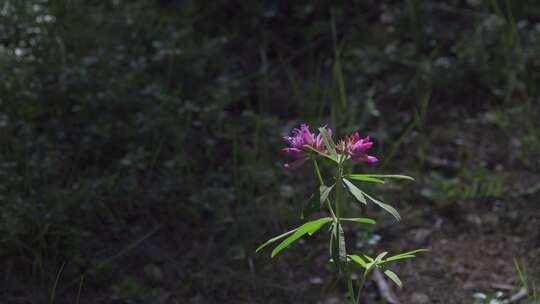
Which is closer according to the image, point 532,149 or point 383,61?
point 532,149

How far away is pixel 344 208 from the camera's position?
2631mm

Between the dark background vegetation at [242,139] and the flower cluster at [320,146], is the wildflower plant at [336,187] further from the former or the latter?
the dark background vegetation at [242,139]

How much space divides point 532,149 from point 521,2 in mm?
1053

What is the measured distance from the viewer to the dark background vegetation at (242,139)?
2.40 m

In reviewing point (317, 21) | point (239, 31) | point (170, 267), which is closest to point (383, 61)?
point (317, 21)

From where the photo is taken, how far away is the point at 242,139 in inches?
119

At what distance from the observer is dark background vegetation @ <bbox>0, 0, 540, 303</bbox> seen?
7.87 ft

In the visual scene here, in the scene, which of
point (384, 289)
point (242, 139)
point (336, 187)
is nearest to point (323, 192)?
point (336, 187)

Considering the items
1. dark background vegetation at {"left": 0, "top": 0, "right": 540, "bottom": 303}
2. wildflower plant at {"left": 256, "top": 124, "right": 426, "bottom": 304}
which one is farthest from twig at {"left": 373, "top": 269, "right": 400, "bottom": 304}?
wildflower plant at {"left": 256, "top": 124, "right": 426, "bottom": 304}

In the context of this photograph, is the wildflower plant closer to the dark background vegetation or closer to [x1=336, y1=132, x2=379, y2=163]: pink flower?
[x1=336, y1=132, x2=379, y2=163]: pink flower

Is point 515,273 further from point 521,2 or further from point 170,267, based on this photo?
point 521,2

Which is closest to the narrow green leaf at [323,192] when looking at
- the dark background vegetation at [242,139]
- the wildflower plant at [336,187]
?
the wildflower plant at [336,187]

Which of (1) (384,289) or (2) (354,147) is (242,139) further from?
(2) (354,147)

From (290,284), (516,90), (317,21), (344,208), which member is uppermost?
(317,21)
